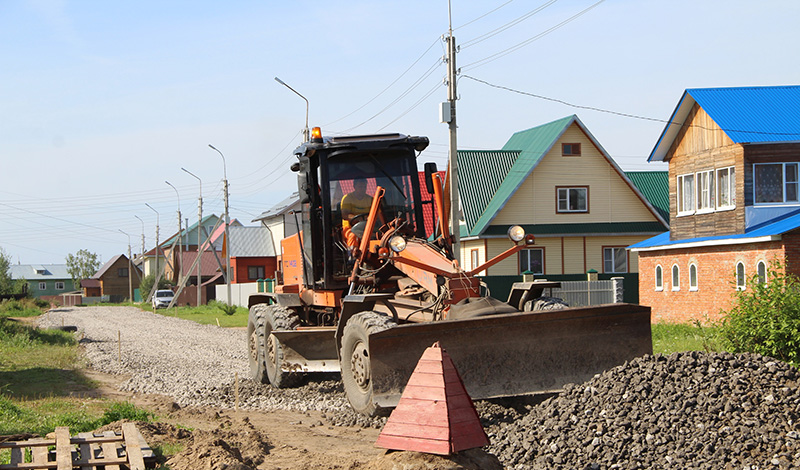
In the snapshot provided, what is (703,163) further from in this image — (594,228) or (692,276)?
(594,228)

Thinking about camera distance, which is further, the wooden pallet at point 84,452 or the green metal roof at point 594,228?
the green metal roof at point 594,228

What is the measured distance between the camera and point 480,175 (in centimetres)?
3659

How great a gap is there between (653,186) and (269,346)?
30418 mm

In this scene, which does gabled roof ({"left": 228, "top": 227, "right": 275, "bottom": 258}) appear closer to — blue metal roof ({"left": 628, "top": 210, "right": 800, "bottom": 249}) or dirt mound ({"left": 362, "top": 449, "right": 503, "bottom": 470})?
blue metal roof ({"left": 628, "top": 210, "right": 800, "bottom": 249})

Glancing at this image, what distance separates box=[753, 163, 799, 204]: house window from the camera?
2377cm

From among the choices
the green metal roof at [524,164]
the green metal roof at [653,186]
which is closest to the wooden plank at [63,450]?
the green metal roof at [524,164]

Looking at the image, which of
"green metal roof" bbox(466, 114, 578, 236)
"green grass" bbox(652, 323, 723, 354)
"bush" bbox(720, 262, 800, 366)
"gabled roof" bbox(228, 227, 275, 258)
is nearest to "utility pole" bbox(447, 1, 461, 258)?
"green grass" bbox(652, 323, 723, 354)

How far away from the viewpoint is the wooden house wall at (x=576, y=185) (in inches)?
1379

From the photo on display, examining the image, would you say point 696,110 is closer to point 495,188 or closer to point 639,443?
point 495,188

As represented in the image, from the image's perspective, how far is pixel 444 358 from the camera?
5.95 m

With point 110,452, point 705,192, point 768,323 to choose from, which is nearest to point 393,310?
point 110,452

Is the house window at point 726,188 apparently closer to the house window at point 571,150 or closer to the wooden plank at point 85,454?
the house window at point 571,150

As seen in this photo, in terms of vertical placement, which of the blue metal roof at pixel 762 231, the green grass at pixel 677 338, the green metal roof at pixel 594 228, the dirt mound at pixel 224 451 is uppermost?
the green metal roof at pixel 594 228

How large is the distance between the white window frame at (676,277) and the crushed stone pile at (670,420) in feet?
62.8
